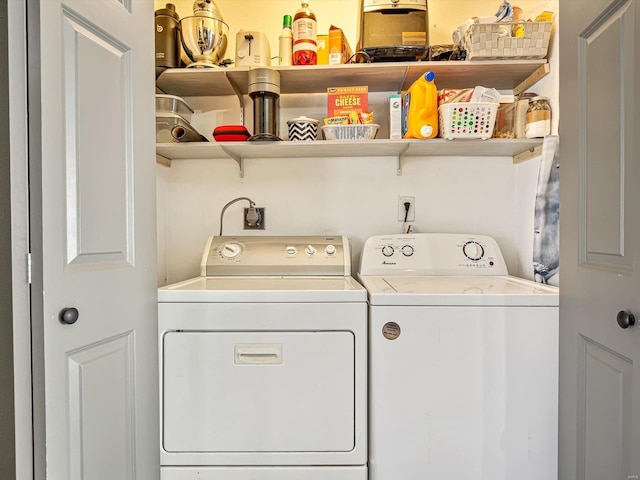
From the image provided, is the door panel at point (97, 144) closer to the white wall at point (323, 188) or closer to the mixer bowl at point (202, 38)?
the mixer bowl at point (202, 38)

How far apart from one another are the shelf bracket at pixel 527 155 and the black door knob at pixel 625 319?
3.22 feet

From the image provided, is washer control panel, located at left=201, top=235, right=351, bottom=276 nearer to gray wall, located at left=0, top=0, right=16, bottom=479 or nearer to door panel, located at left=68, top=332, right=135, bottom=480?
door panel, located at left=68, top=332, right=135, bottom=480

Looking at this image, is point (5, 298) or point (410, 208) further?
point (410, 208)

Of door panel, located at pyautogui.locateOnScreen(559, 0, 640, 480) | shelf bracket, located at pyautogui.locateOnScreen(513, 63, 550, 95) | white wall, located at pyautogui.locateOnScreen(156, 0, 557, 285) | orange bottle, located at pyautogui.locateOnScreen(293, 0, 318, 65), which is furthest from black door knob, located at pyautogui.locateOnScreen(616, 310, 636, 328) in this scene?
orange bottle, located at pyautogui.locateOnScreen(293, 0, 318, 65)

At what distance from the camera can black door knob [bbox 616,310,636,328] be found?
2.53 ft

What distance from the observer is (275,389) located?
3.82 feet

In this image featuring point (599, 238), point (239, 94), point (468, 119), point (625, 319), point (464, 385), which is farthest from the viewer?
point (239, 94)

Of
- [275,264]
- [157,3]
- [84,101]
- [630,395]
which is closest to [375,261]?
[275,264]

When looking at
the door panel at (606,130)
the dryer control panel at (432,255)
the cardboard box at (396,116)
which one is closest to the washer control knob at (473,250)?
the dryer control panel at (432,255)

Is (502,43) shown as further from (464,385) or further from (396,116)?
(464,385)

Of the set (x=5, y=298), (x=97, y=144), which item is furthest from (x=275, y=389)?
(x=97, y=144)

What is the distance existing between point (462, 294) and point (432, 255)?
524mm

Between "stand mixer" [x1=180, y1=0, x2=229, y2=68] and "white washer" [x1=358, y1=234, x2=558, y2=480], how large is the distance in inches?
49.8

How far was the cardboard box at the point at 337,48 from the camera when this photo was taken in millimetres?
1620
